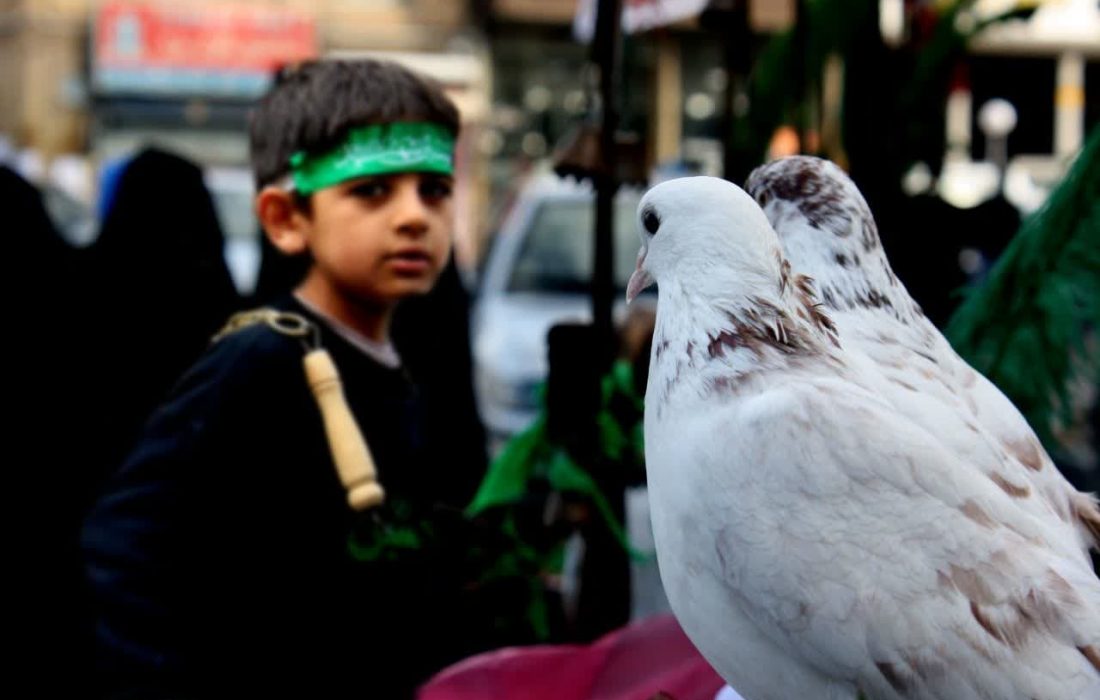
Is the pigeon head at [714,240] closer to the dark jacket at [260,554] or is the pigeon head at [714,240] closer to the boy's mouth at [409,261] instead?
the dark jacket at [260,554]

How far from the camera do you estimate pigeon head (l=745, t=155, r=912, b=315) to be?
1.29 meters

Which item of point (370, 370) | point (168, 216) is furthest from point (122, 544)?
point (168, 216)

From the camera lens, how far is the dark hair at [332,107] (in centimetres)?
218

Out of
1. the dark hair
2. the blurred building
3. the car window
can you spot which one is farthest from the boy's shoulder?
the blurred building

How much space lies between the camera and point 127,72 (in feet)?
68.5

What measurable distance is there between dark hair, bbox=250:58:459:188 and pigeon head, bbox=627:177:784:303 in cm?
118

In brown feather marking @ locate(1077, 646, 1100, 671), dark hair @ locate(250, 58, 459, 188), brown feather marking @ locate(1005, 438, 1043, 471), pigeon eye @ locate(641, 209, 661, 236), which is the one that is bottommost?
brown feather marking @ locate(1077, 646, 1100, 671)

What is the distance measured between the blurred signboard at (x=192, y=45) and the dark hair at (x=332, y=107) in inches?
765

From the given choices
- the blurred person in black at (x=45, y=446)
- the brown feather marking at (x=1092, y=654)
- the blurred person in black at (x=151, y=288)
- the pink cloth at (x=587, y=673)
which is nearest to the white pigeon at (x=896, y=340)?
the brown feather marking at (x=1092, y=654)

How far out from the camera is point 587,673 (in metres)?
1.48

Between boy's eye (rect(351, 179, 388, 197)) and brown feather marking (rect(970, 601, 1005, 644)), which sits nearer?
brown feather marking (rect(970, 601, 1005, 644))

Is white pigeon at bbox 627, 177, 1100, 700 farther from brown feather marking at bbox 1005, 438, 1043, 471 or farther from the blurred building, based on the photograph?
the blurred building

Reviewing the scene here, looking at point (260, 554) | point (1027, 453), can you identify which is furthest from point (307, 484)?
point (1027, 453)

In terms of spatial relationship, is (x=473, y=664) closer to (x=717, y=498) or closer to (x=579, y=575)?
(x=717, y=498)
